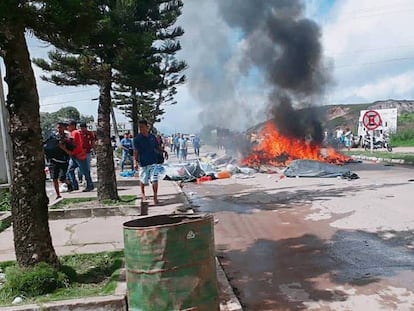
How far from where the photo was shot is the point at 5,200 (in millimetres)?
9148

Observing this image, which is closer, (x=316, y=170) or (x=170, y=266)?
(x=170, y=266)

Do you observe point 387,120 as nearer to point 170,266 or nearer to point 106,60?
point 106,60

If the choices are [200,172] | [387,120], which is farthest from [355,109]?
[200,172]

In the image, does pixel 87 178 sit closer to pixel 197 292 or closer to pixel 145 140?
pixel 145 140

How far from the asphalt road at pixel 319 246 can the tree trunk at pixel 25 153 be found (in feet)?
6.43

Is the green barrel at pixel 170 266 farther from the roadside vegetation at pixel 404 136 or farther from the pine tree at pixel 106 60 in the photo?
the roadside vegetation at pixel 404 136

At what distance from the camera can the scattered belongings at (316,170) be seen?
13.9 meters

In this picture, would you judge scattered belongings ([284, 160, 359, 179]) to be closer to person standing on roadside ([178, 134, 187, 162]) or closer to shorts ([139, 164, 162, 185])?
shorts ([139, 164, 162, 185])

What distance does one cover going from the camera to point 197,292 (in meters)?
3.13

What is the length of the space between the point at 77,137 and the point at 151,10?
4.63 metres

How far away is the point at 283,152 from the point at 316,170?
5.57m

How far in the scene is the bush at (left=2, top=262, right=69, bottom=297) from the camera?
3.90m

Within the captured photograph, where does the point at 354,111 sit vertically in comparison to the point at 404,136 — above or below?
above

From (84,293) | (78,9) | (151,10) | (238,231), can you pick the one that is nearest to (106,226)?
(238,231)
